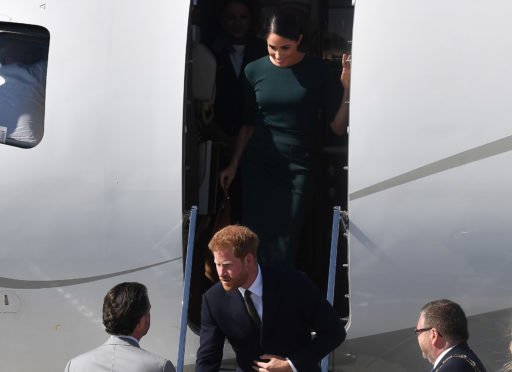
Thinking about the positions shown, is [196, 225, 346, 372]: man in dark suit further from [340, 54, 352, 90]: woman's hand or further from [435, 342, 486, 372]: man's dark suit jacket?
[340, 54, 352, 90]: woman's hand

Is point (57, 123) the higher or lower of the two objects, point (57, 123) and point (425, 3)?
the lower

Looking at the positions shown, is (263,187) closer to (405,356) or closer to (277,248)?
(277,248)

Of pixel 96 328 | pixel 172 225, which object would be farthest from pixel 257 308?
pixel 96 328

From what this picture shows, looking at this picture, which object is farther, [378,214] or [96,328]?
[96,328]

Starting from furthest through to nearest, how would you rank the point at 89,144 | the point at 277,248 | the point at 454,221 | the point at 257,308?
the point at 277,248, the point at 89,144, the point at 454,221, the point at 257,308

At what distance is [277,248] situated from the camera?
20.3 feet

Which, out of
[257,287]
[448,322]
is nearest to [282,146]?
[257,287]

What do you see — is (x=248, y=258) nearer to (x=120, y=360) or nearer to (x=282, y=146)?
(x=120, y=360)

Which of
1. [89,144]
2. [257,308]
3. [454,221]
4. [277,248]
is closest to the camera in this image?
[257,308]

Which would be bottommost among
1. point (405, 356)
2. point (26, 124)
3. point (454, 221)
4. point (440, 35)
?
point (405, 356)

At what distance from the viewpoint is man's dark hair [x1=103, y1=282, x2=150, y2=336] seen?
4.07 meters

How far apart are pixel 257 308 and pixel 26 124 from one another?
234cm

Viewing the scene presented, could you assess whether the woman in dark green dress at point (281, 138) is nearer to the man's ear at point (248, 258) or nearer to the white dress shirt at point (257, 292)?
the white dress shirt at point (257, 292)

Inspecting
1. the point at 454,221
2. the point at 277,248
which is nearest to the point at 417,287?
the point at 454,221
